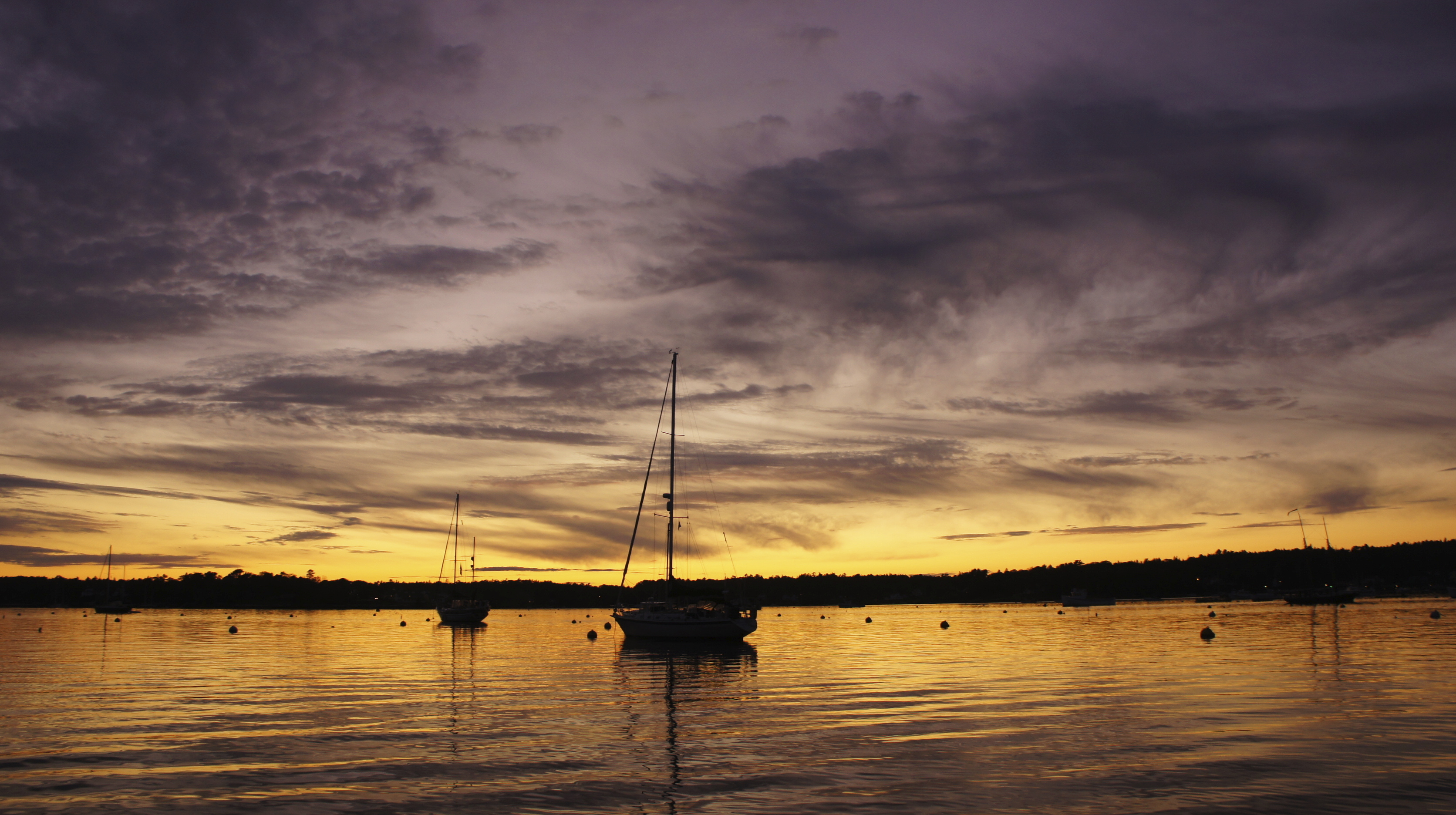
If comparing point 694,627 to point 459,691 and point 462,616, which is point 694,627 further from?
point 462,616

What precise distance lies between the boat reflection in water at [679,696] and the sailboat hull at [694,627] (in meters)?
0.86

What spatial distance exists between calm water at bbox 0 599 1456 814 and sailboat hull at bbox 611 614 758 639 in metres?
6.70

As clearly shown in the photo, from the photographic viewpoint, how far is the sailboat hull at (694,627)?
72.3m

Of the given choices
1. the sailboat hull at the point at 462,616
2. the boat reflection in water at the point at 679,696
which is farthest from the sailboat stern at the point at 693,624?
the sailboat hull at the point at 462,616

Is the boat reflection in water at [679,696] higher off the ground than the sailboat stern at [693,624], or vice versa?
the sailboat stern at [693,624]

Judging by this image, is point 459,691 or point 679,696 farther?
point 459,691

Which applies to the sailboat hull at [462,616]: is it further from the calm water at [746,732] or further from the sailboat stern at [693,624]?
the calm water at [746,732]

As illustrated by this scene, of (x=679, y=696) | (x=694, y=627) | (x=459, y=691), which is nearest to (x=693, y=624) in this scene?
(x=694, y=627)

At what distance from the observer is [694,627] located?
72.9m

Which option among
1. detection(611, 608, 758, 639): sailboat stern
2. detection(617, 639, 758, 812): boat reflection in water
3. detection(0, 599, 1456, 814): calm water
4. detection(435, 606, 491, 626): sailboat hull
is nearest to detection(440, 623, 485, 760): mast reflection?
detection(0, 599, 1456, 814): calm water

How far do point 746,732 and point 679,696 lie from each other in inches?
460

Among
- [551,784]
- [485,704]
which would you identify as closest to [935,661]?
[485,704]

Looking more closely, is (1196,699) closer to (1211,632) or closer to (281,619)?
(1211,632)

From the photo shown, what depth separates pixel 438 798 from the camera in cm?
2011
